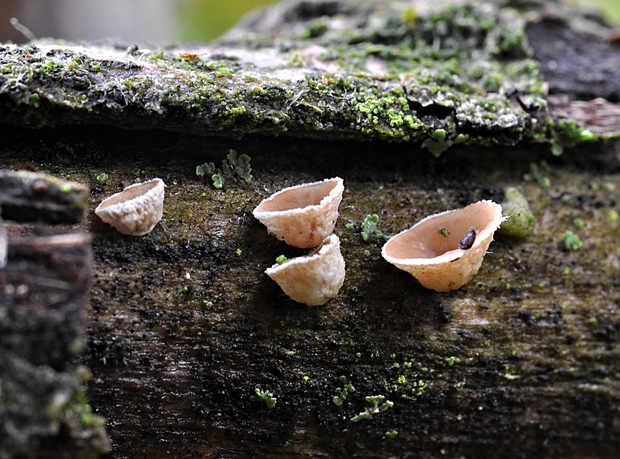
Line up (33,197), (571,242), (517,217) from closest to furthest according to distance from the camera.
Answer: (33,197) → (517,217) → (571,242)

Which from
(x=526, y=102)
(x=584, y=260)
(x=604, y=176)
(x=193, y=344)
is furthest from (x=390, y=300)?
(x=604, y=176)

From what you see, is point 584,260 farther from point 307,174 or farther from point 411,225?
point 307,174

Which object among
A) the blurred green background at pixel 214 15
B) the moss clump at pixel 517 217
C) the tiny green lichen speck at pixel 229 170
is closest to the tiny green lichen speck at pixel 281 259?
the tiny green lichen speck at pixel 229 170

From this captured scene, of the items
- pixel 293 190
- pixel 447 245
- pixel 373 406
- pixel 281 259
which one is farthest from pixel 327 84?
pixel 373 406

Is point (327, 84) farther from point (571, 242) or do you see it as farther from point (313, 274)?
point (571, 242)

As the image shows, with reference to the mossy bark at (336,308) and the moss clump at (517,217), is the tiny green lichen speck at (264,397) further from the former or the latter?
the moss clump at (517,217)

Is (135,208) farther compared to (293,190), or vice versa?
(293,190)
